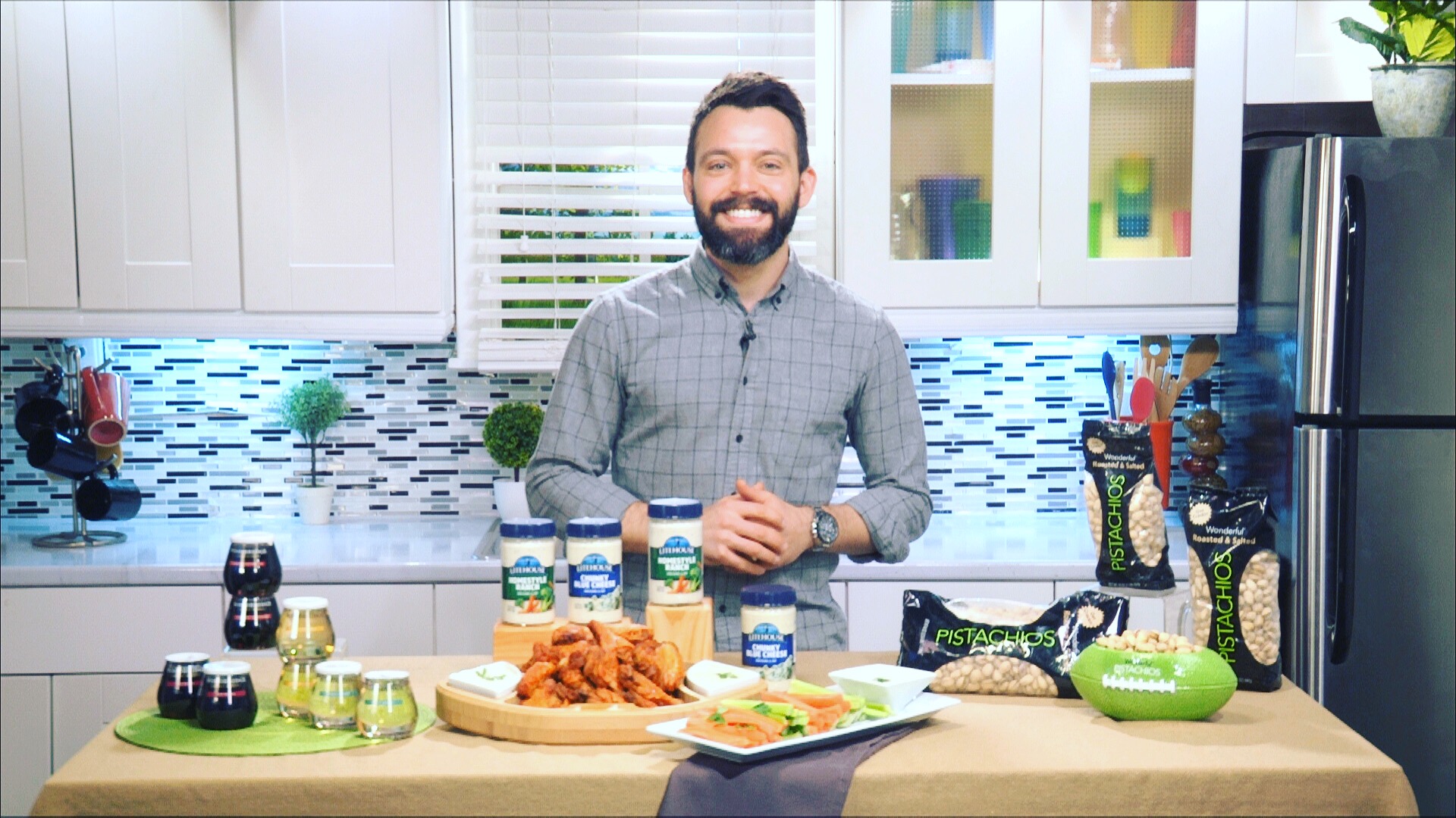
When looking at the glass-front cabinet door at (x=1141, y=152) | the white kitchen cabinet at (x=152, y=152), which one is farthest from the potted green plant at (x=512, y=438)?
the glass-front cabinet door at (x=1141, y=152)

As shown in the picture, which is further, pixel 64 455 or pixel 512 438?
pixel 512 438

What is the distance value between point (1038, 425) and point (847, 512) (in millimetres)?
1513

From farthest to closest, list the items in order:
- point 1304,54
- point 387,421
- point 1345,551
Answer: point 387,421, point 1304,54, point 1345,551

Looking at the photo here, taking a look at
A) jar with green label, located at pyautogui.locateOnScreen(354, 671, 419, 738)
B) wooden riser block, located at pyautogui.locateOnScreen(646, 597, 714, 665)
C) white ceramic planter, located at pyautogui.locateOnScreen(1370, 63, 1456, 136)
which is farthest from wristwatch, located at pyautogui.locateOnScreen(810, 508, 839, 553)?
white ceramic planter, located at pyautogui.locateOnScreen(1370, 63, 1456, 136)

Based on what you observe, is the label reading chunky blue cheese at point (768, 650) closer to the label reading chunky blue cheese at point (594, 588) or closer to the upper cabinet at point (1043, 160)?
the label reading chunky blue cheese at point (594, 588)

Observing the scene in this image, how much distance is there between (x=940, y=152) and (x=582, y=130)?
820 millimetres

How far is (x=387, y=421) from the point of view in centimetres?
345

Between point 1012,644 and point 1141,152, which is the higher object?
point 1141,152

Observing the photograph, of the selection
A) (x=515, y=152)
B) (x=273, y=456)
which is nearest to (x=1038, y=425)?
(x=515, y=152)

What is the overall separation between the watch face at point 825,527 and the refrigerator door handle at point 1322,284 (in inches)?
46.2

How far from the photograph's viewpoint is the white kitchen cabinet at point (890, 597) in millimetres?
2861

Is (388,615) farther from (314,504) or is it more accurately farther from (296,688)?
(296,688)

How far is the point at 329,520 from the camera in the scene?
132 inches

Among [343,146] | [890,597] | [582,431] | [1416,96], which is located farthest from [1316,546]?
[343,146]
